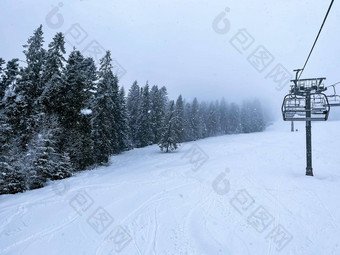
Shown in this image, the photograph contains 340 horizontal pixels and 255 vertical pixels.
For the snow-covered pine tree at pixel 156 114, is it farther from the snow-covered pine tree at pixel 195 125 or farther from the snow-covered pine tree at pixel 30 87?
the snow-covered pine tree at pixel 30 87

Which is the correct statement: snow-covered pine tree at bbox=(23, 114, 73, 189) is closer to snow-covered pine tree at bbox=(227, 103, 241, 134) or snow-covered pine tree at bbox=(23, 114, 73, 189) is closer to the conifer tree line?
the conifer tree line

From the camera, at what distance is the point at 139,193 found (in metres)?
11.4

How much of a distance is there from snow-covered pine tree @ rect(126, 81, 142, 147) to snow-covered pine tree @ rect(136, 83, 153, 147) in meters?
1.15

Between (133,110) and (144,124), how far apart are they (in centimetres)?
682

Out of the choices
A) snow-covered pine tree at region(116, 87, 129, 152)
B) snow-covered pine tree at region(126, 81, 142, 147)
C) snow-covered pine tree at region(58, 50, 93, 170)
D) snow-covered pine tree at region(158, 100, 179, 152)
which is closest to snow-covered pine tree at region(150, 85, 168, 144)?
snow-covered pine tree at region(126, 81, 142, 147)

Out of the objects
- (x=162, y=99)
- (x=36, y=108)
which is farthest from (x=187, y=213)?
(x=162, y=99)

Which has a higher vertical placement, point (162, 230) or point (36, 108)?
point (36, 108)

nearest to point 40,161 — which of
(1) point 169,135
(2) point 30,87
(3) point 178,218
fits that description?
(2) point 30,87

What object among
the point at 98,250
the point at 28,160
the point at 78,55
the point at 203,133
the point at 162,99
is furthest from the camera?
the point at 203,133

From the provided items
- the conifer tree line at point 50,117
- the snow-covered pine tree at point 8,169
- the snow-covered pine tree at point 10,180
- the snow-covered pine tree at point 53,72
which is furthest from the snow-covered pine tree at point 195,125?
the snow-covered pine tree at point 10,180

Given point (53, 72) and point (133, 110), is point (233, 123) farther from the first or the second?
point (53, 72)

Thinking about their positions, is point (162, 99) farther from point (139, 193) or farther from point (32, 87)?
point (139, 193)

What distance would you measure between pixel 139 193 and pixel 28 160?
8.77 metres

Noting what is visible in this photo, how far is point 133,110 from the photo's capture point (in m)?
48.2
